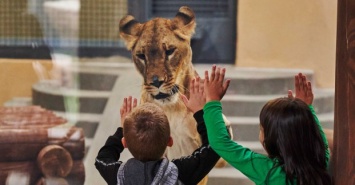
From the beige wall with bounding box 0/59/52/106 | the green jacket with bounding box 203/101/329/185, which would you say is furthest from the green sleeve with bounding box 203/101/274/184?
the beige wall with bounding box 0/59/52/106

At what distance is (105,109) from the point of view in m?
3.36

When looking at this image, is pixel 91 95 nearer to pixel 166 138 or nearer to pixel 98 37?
pixel 98 37

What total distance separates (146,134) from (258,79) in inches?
30.9

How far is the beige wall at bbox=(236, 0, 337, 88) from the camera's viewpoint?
3.20 meters

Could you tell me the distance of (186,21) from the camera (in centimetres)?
325

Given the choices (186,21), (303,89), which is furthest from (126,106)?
(303,89)

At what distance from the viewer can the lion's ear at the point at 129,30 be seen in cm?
327

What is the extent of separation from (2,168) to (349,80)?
158 cm

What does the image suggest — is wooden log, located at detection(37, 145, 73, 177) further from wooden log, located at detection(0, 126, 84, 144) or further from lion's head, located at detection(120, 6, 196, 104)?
lion's head, located at detection(120, 6, 196, 104)

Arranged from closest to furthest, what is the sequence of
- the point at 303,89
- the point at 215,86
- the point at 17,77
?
the point at 215,86 → the point at 303,89 → the point at 17,77

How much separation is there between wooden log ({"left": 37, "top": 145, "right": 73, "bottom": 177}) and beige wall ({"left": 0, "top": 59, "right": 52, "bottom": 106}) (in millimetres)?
257

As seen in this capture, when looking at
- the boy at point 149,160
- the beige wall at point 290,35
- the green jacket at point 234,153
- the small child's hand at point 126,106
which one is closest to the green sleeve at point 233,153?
the green jacket at point 234,153

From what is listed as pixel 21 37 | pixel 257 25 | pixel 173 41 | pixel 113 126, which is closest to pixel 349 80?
pixel 257 25

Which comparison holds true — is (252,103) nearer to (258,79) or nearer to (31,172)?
(258,79)
